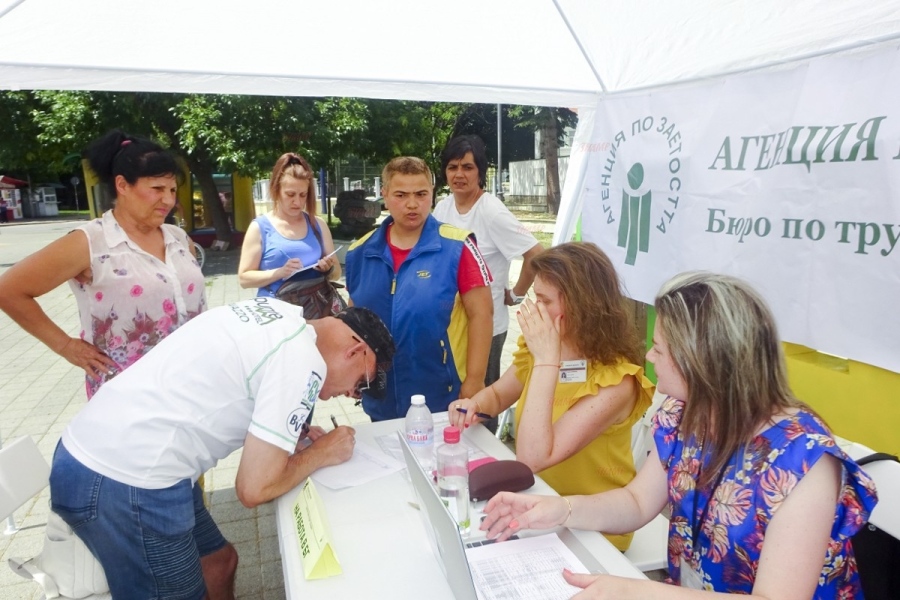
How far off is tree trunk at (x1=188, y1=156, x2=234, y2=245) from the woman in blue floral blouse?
13.3m

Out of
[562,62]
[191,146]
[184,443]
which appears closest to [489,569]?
[184,443]

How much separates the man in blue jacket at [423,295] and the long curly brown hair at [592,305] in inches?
23.2

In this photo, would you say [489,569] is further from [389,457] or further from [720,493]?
[389,457]

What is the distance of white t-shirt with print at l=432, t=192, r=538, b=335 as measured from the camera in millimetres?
3398

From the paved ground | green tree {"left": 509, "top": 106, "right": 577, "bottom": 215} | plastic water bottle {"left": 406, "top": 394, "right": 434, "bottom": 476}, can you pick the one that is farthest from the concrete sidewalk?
green tree {"left": 509, "top": 106, "right": 577, "bottom": 215}

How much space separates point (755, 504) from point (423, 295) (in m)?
1.47

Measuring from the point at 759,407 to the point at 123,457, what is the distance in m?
1.53

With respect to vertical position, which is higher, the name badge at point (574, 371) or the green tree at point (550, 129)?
the green tree at point (550, 129)

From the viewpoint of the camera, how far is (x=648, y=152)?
124 inches

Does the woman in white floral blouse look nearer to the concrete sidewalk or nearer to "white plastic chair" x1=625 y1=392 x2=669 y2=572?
the concrete sidewalk

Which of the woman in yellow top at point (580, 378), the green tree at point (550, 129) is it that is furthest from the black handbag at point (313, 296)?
the green tree at point (550, 129)

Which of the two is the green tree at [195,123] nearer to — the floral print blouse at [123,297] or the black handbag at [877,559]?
the floral print blouse at [123,297]

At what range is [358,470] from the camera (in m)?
1.91

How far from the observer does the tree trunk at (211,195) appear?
13.5 metres
